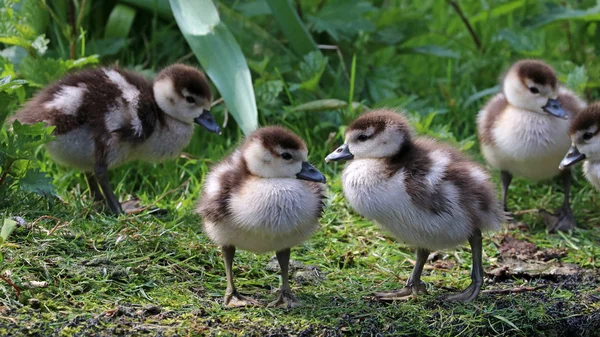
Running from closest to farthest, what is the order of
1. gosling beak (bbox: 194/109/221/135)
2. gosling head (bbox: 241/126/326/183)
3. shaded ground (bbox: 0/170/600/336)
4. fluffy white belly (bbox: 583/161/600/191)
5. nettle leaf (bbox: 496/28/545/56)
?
1. shaded ground (bbox: 0/170/600/336)
2. gosling head (bbox: 241/126/326/183)
3. fluffy white belly (bbox: 583/161/600/191)
4. gosling beak (bbox: 194/109/221/135)
5. nettle leaf (bbox: 496/28/545/56)

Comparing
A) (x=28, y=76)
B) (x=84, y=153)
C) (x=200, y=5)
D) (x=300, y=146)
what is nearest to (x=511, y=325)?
(x=300, y=146)

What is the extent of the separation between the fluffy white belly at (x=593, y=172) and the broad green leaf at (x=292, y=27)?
1.94m

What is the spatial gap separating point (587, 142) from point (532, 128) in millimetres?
474

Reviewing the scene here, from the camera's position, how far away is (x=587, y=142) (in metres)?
4.82

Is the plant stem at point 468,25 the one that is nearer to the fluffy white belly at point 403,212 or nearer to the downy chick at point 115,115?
the downy chick at point 115,115

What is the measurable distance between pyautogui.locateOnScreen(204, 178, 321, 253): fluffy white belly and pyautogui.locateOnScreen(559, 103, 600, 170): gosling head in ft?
5.61

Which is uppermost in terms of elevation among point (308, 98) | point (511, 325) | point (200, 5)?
point (200, 5)

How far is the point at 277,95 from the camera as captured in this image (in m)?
5.80

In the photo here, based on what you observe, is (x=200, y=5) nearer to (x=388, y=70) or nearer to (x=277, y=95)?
(x=277, y=95)

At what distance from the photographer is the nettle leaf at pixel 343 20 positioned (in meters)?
6.11

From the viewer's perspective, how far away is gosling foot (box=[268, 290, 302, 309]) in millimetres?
3812

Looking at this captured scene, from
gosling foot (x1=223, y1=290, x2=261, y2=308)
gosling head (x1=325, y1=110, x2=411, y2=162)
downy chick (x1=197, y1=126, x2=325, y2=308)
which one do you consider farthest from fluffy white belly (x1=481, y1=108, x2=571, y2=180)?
gosling foot (x1=223, y1=290, x2=261, y2=308)

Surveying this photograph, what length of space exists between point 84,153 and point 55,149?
15 cm

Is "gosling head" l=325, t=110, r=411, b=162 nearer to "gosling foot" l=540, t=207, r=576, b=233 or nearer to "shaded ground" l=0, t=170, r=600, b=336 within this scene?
"shaded ground" l=0, t=170, r=600, b=336
